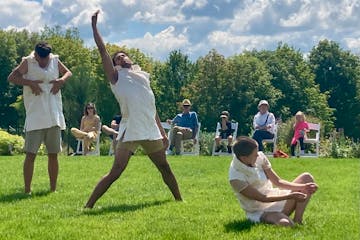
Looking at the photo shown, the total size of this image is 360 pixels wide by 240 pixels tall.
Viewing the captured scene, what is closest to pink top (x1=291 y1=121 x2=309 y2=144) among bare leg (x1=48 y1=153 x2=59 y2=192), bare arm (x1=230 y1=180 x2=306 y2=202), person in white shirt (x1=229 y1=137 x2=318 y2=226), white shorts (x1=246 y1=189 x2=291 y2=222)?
bare leg (x1=48 y1=153 x2=59 y2=192)

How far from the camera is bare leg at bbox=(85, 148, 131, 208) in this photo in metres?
7.73

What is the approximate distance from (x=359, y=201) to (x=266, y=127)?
9288 mm

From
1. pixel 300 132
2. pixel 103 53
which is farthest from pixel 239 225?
pixel 300 132

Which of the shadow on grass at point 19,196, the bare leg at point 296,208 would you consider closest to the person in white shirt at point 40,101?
the shadow on grass at point 19,196

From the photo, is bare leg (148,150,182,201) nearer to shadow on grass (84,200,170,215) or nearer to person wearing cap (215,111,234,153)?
shadow on grass (84,200,170,215)

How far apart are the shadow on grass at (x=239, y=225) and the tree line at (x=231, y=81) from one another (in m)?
41.8

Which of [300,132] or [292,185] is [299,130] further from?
[292,185]

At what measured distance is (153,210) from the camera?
761 centimetres

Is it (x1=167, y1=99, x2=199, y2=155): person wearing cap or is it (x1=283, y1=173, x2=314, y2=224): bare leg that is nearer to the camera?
(x1=283, y1=173, x2=314, y2=224): bare leg

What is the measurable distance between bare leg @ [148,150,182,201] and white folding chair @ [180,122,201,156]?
1113cm

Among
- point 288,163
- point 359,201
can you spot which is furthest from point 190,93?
point 359,201

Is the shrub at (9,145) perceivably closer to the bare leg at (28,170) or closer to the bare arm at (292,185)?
the bare leg at (28,170)

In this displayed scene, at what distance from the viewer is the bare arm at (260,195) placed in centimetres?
638

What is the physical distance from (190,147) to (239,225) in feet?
Result: 49.4
